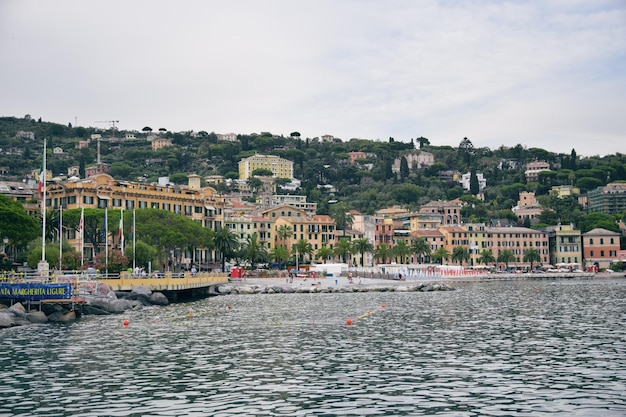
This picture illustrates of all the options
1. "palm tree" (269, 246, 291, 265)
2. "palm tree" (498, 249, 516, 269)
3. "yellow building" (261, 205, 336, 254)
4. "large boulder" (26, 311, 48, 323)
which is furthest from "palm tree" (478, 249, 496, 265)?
"large boulder" (26, 311, 48, 323)

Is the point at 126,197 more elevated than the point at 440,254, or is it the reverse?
the point at 126,197

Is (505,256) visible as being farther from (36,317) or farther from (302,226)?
(36,317)

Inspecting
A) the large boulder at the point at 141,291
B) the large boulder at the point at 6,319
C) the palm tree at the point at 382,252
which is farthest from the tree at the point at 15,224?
the palm tree at the point at 382,252

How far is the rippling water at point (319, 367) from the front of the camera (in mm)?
25938

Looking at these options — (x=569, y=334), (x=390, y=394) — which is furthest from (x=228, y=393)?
(x=569, y=334)

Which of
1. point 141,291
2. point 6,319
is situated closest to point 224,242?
point 141,291

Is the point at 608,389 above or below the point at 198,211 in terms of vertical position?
below

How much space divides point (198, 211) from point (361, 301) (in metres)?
66.2

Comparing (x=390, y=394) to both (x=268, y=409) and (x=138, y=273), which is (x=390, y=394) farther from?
(x=138, y=273)

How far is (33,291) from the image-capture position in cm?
5759

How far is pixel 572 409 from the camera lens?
24750mm

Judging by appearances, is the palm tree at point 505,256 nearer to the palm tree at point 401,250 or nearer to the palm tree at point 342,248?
the palm tree at point 401,250

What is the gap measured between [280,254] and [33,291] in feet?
347

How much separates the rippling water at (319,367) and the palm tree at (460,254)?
13432cm
